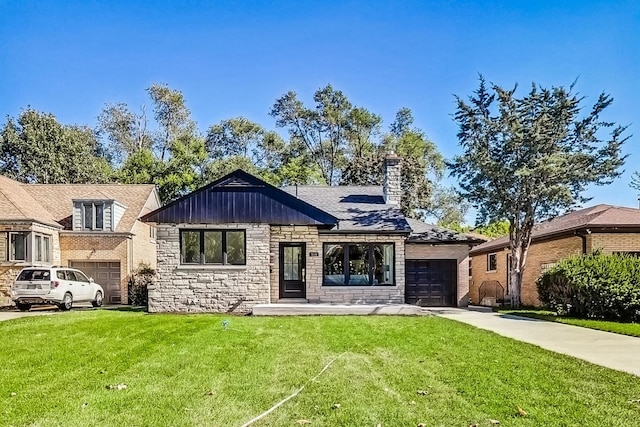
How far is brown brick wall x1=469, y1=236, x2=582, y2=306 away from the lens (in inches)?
738

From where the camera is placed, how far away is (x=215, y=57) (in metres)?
18.2

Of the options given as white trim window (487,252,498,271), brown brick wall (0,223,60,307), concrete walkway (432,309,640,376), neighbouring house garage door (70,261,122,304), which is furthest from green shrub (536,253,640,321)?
brown brick wall (0,223,60,307)

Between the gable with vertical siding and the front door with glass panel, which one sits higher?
the gable with vertical siding

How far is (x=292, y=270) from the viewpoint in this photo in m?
17.1

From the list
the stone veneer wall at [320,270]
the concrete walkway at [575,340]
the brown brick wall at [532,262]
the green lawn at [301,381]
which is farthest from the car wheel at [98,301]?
Answer: the brown brick wall at [532,262]

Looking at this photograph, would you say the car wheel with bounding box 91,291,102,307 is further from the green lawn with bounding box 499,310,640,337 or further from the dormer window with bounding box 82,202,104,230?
the green lawn with bounding box 499,310,640,337

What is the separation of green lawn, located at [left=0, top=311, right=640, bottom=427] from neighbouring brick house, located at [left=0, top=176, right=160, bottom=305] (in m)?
10.5

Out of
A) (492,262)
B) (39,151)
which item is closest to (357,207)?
(492,262)

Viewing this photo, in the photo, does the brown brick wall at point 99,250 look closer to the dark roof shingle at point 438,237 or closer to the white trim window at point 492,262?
the dark roof shingle at point 438,237

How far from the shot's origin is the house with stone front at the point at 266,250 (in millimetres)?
15766

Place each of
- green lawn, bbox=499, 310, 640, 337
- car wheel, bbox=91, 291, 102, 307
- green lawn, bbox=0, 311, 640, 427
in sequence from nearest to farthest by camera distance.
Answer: green lawn, bbox=0, 311, 640, 427
green lawn, bbox=499, 310, 640, 337
car wheel, bbox=91, 291, 102, 307

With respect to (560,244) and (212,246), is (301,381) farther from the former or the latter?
(560,244)

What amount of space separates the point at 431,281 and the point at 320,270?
506cm

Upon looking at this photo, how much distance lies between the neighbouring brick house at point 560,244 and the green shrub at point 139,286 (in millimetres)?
14758
